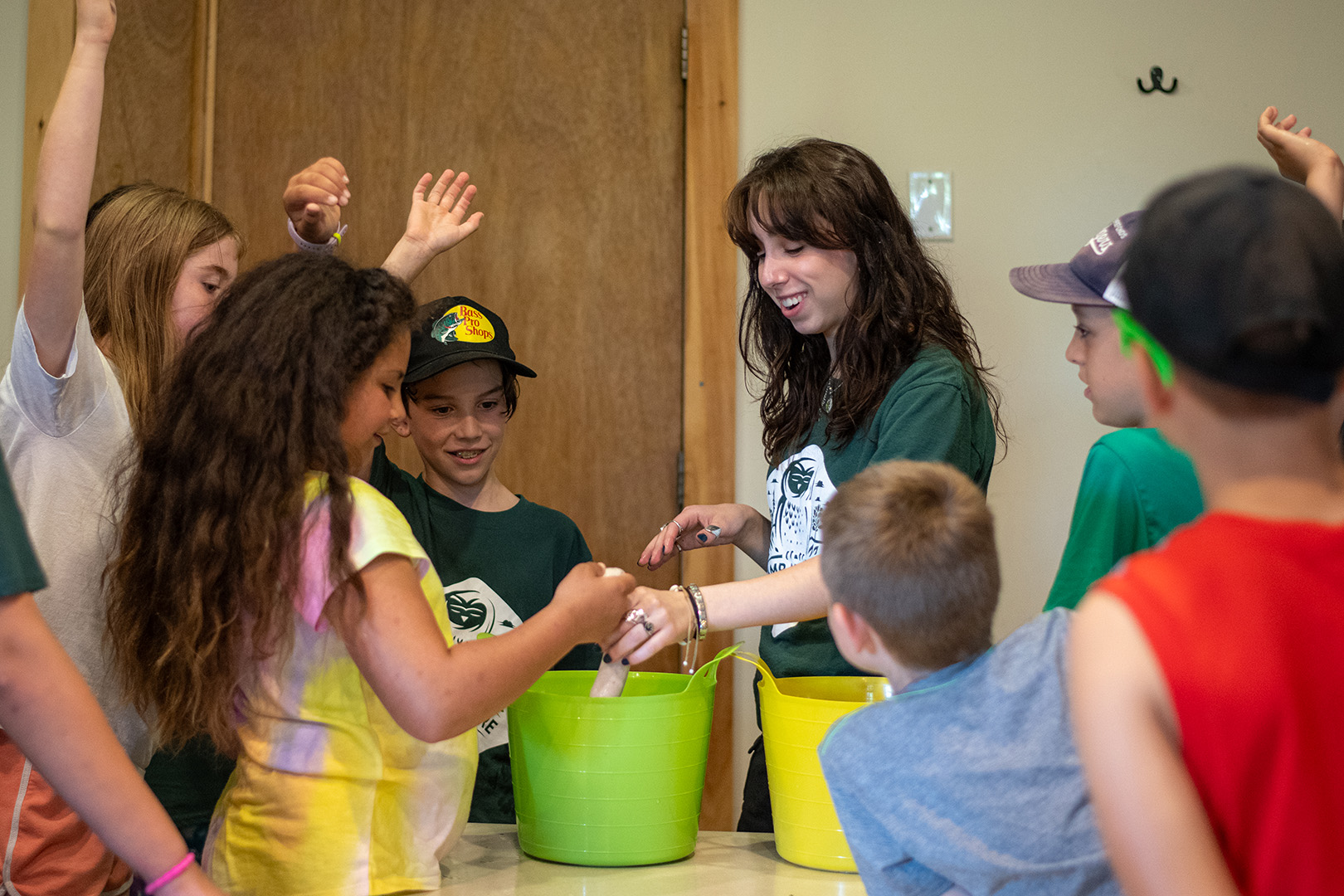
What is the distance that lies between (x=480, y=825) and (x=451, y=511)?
570 millimetres

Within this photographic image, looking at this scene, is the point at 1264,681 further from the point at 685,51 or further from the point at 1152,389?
the point at 685,51

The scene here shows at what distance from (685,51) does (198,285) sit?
1313 millimetres

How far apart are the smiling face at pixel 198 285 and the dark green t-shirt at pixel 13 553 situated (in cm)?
64

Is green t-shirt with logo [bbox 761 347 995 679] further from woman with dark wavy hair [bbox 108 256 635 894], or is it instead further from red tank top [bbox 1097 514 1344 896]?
red tank top [bbox 1097 514 1344 896]

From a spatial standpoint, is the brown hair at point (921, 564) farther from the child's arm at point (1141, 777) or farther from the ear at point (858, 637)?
the child's arm at point (1141, 777)

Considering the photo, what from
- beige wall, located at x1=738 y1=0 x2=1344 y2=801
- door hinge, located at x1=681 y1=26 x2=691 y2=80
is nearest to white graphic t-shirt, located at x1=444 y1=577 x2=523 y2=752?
beige wall, located at x1=738 y1=0 x2=1344 y2=801

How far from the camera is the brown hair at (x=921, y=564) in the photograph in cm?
85

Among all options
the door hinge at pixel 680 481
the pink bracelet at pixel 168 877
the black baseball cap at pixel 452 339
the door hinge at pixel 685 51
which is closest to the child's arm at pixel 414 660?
the pink bracelet at pixel 168 877

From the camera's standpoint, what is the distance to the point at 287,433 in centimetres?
111

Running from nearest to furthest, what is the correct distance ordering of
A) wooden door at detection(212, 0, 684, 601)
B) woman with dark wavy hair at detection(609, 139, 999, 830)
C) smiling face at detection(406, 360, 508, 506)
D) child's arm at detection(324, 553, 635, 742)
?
child's arm at detection(324, 553, 635, 742)
woman with dark wavy hair at detection(609, 139, 999, 830)
smiling face at detection(406, 360, 508, 506)
wooden door at detection(212, 0, 684, 601)

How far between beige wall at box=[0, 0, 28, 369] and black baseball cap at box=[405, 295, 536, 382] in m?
1.11

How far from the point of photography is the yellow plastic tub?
1.14m

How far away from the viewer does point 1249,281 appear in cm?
55

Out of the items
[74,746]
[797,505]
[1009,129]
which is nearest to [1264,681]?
[74,746]
